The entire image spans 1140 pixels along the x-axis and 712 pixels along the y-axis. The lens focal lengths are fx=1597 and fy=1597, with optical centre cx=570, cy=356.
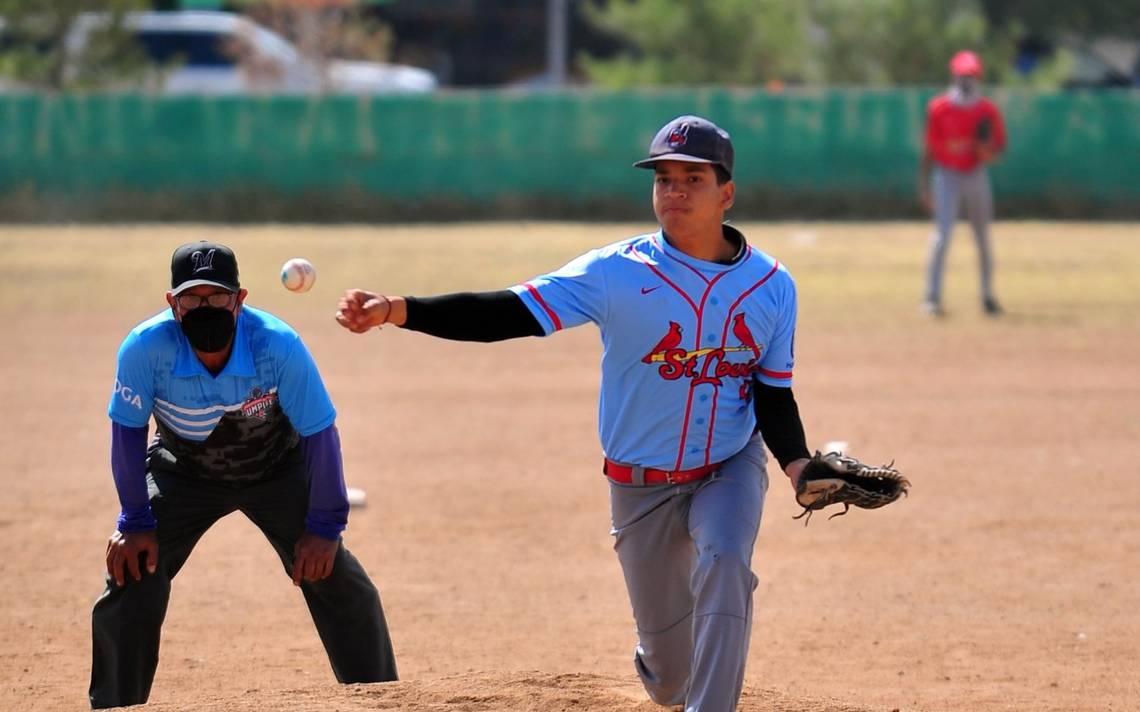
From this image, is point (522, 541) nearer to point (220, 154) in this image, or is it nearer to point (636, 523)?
point (636, 523)

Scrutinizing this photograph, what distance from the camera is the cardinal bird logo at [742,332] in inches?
211

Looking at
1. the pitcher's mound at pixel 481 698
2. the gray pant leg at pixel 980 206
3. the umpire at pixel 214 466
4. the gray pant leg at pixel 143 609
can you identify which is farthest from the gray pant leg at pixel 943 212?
the gray pant leg at pixel 143 609

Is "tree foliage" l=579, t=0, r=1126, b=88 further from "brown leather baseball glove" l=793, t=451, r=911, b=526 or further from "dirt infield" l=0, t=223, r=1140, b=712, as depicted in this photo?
"brown leather baseball glove" l=793, t=451, r=911, b=526

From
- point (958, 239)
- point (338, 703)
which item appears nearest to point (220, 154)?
point (958, 239)

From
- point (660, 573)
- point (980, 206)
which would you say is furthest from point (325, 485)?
point (980, 206)

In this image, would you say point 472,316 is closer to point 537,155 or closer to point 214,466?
point 214,466

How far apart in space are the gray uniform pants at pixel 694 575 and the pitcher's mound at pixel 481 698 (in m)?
0.23

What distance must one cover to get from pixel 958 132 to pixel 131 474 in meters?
12.1

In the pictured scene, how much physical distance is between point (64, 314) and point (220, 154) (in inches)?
419

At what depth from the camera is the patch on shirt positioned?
18.7 feet

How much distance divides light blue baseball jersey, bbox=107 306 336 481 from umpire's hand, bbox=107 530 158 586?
14.1 inches

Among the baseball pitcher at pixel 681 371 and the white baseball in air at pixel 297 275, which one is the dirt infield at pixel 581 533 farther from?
the white baseball in air at pixel 297 275

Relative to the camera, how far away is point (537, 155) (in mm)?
28125

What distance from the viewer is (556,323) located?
5281 millimetres
